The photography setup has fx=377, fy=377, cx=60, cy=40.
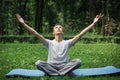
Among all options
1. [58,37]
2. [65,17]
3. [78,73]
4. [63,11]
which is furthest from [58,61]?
[65,17]

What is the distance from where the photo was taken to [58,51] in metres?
8.52

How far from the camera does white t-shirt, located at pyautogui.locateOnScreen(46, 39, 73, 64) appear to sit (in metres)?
8.44

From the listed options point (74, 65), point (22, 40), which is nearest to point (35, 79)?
point (74, 65)

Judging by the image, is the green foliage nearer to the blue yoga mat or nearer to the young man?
the blue yoga mat

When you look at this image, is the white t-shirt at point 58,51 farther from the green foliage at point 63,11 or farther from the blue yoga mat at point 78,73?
the green foliage at point 63,11

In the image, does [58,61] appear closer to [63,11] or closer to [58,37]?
[58,37]

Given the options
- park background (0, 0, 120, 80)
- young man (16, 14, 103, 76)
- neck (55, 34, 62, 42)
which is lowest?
young man (16, 14, 103, 76)

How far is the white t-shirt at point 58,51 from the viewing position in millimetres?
8438

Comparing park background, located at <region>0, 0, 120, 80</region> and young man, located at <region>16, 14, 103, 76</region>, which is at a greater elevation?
park background, located at <region>0, 0, 120, 80</region>

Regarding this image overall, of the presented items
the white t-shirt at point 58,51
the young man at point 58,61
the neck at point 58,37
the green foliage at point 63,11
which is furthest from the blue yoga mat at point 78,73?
the green foliage at point 63,11

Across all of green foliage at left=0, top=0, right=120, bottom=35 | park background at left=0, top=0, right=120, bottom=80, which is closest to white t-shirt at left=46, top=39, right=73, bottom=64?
park background at left=0, top=0, right=120, bottom=80

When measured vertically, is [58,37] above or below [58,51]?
above

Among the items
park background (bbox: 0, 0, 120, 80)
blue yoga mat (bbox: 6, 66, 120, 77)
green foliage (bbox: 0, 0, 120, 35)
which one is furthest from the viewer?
green foliage (bbox: 0, 0, 120, 35)

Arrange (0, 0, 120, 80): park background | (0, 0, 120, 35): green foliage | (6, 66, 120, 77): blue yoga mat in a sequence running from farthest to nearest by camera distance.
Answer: (0, 0, 120, 35): green foliage < (0, 0, 120, 80): park background < (6, 66, 120, 77): blue yoga mat
